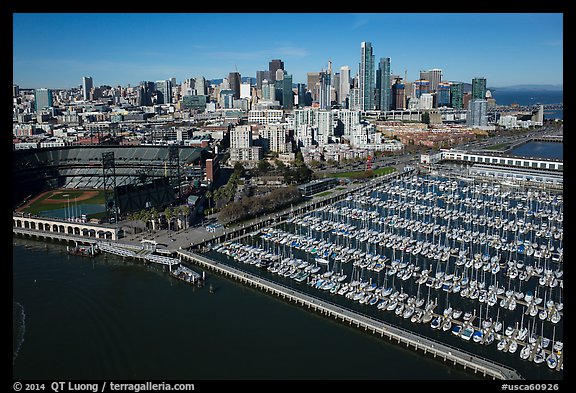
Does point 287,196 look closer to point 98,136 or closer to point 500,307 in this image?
point 500,307

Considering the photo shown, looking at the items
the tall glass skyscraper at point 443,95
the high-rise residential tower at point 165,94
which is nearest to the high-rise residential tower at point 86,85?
the high-rise residential tower at point 165,94

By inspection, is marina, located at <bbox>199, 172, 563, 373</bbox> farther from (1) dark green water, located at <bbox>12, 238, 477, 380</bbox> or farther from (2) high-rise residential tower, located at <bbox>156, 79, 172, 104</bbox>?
(2) high-rise residential tower, located at <bbox>156, 79, 172, 104</bbox>

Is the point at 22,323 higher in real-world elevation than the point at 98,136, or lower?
lower

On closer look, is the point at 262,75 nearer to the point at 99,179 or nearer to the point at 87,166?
the point at 87,166

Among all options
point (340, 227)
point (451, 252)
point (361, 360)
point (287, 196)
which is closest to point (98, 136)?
point (287, 196)

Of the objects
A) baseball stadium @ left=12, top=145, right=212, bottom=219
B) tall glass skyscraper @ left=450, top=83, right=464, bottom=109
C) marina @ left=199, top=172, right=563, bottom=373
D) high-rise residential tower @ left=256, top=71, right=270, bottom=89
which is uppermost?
high-rise residential tower @ left=256, top=71, right=270, bottom=89

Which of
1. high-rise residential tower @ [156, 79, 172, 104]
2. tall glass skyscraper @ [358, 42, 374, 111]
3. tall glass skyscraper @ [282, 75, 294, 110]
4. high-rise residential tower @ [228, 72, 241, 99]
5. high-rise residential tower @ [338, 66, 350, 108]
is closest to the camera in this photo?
tall glass skyscraper @ [358, 42, 374, 111]

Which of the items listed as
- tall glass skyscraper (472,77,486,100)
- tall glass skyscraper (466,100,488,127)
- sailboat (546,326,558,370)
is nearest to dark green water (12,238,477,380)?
sailboat (546,326,558,370)
